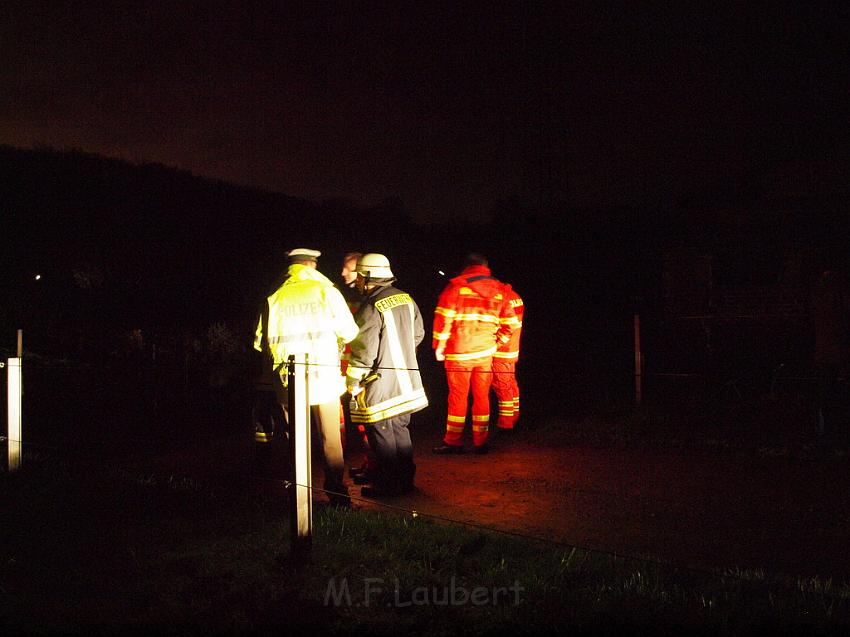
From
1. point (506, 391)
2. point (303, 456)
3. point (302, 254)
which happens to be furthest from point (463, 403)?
point (303, 456)

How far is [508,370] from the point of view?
9727 mm

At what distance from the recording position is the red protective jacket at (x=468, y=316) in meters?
9.12

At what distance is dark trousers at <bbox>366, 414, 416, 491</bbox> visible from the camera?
23.2 feet

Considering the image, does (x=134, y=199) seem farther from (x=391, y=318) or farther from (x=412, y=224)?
(x=391, y=318)

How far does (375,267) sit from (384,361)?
2.62 ft

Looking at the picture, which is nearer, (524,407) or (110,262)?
(524,407)

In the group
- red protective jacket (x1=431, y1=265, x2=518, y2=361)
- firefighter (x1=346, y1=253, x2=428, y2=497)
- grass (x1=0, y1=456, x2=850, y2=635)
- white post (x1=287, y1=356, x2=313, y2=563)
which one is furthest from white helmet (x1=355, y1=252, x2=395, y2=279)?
Result: white post (x1=287, y1=356, x2=313, y2=563)

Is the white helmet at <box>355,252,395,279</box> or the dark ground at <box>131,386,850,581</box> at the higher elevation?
the white helmet at <box>355,252,395,279</box>

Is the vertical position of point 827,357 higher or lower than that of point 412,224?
lower

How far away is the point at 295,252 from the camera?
7289 millimetres

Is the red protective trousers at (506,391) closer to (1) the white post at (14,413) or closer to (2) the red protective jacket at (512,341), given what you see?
(2) the red protective jacket at (512,341)

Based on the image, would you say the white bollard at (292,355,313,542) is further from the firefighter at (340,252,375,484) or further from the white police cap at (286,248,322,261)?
the white police cap at (286,248,322,261)

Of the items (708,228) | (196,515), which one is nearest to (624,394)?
(708,228)

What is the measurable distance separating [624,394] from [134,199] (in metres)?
32.5
